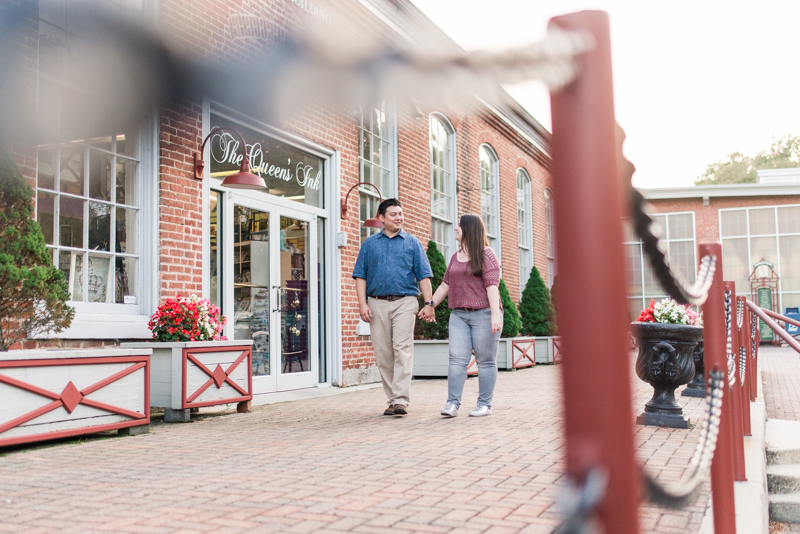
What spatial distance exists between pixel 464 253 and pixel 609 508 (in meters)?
5.37

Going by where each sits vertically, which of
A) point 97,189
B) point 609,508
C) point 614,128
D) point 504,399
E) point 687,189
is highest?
point 687,189

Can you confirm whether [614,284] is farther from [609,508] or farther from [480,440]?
[480,440]

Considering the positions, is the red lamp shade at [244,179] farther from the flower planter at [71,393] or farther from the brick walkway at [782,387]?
the brick walkway at [782,387]

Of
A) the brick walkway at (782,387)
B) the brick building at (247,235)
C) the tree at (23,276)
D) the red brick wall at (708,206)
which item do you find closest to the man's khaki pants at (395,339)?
the brick building at (247,235)

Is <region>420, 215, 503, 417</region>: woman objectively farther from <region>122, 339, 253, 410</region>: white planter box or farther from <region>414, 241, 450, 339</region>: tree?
<region>414, 241, 450, 339</region>: tree

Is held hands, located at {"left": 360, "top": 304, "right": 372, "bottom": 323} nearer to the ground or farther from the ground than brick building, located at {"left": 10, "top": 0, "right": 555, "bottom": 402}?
nearer to the ground

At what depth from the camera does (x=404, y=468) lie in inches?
153

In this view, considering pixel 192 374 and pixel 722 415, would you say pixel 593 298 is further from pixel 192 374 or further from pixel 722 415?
pixel 192 374

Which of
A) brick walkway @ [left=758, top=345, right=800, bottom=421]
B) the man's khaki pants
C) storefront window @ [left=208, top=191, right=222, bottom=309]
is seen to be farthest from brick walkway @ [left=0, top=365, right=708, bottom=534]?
brick walkway @ [left=758, top=345, right=800, bottom=421]

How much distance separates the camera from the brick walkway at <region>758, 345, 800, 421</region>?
7770 mm

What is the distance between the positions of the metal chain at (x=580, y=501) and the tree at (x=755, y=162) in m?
55.8

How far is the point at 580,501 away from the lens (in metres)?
0.77

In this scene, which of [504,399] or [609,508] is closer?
[609,508]

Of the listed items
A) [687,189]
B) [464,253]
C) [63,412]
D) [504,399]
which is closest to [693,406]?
[504,399]
